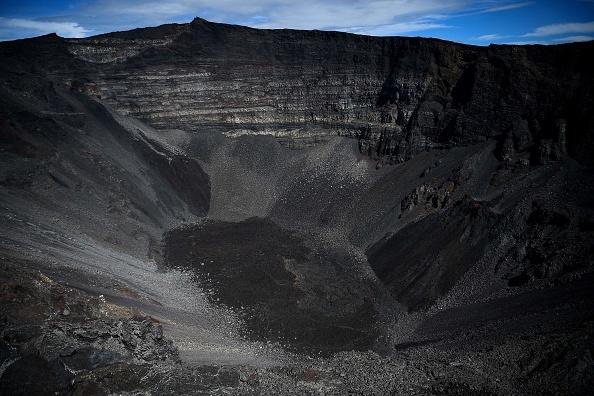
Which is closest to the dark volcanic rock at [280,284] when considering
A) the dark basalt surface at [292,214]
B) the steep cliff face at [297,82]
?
the dark basalt surface at [292,214]

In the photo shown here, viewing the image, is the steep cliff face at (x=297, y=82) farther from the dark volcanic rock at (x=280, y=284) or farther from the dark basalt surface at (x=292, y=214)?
the dark volcanic rock at (x=280, y=284)

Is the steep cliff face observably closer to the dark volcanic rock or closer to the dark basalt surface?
the dark basalt surface

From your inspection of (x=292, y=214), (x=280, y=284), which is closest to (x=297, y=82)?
(x=292, y=214)

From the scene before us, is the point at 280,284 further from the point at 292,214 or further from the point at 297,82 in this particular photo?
the point at 297,82

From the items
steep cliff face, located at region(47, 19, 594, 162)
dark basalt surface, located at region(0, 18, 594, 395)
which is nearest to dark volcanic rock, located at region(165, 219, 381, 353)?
dark basalt surface, located at region(0, 18, 594, 395)

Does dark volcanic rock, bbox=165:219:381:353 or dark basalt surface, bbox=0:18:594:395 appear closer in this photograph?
dark basalt surface, bbox=0:18:594:395

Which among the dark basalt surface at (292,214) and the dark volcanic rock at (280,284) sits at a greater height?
the dark basalt surface at (292,214)
